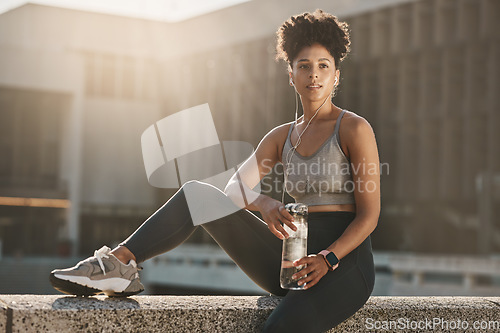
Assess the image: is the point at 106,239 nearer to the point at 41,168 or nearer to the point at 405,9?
the point at 41,168

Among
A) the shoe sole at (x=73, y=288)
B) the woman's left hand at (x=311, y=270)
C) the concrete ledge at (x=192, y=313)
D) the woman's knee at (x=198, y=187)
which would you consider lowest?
the concrete ledge at (x=192, y=313)

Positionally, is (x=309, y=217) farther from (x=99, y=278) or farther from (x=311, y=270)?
(x=99, y=278)

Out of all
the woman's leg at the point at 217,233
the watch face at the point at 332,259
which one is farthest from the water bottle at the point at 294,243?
the woman's leg at the point at 217,233

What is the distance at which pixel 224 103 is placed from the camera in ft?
156

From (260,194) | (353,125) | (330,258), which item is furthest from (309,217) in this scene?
(353,125)

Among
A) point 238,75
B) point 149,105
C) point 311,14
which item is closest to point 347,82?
point 238,75

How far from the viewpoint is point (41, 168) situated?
46.6m

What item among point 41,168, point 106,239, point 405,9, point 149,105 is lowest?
point 106,239

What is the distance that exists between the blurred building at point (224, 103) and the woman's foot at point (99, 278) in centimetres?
3061

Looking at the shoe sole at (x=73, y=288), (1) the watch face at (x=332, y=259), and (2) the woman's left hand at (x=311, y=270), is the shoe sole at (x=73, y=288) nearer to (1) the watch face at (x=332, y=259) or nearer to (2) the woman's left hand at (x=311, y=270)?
(2) the woman's left hand at (x=311, y=270)

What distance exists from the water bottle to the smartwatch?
0.10m

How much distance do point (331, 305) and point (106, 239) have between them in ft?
158

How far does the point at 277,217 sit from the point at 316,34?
0.88 metres

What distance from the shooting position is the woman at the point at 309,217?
3.13 m
